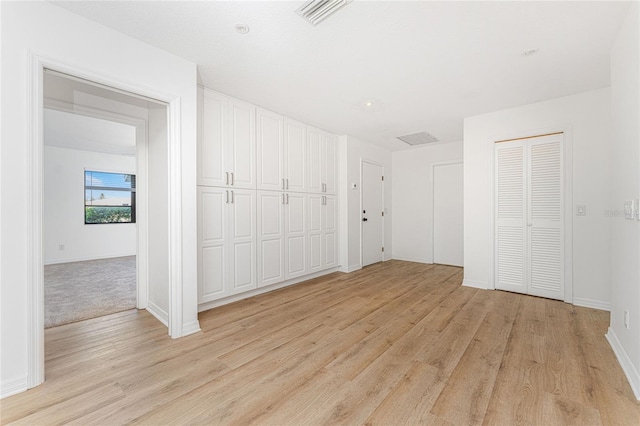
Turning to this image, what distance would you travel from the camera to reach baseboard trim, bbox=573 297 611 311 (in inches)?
121

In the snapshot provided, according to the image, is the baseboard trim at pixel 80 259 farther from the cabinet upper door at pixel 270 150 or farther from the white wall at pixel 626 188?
the white wall at pixel 626 188

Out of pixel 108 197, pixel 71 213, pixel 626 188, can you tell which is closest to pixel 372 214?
pixel 626 188

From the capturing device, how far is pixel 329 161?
15.8 feet

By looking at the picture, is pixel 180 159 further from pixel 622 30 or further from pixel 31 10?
pixel 622 30

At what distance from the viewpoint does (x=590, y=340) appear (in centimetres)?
233

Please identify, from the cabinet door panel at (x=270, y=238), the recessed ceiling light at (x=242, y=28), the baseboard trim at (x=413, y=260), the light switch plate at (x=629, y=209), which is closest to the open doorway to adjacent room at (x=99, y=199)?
the recessed ceiling light at (x=242, y=28)

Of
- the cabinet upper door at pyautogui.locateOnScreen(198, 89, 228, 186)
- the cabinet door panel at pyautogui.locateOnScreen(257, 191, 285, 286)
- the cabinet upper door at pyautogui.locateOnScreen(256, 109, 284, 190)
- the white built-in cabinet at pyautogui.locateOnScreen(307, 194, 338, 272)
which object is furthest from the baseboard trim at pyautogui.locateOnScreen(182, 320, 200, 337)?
the white built-in cabinet at pyautogui.locateOnScreen(307, 194, 338, 272)

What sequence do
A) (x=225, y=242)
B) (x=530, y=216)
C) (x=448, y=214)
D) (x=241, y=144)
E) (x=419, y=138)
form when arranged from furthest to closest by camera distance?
(x=448, y=214) < (x=419, y=138) < (x=530, y=216) < (x=241, y=144) < (x=225, y=242)

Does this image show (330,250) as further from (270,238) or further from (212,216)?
(212,216)

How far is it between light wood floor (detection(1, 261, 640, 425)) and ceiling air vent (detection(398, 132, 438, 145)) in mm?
3074

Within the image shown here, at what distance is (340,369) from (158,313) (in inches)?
83.0

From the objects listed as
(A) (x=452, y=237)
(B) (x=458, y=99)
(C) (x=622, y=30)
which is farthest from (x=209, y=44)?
(A) (x=452, y=237)

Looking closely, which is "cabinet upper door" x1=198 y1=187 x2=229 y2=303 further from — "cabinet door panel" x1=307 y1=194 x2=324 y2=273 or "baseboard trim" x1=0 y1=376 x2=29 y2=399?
"cabinet door panel" x1=307 y1=194 x2=324 y2=273

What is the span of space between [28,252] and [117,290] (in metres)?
2.57
